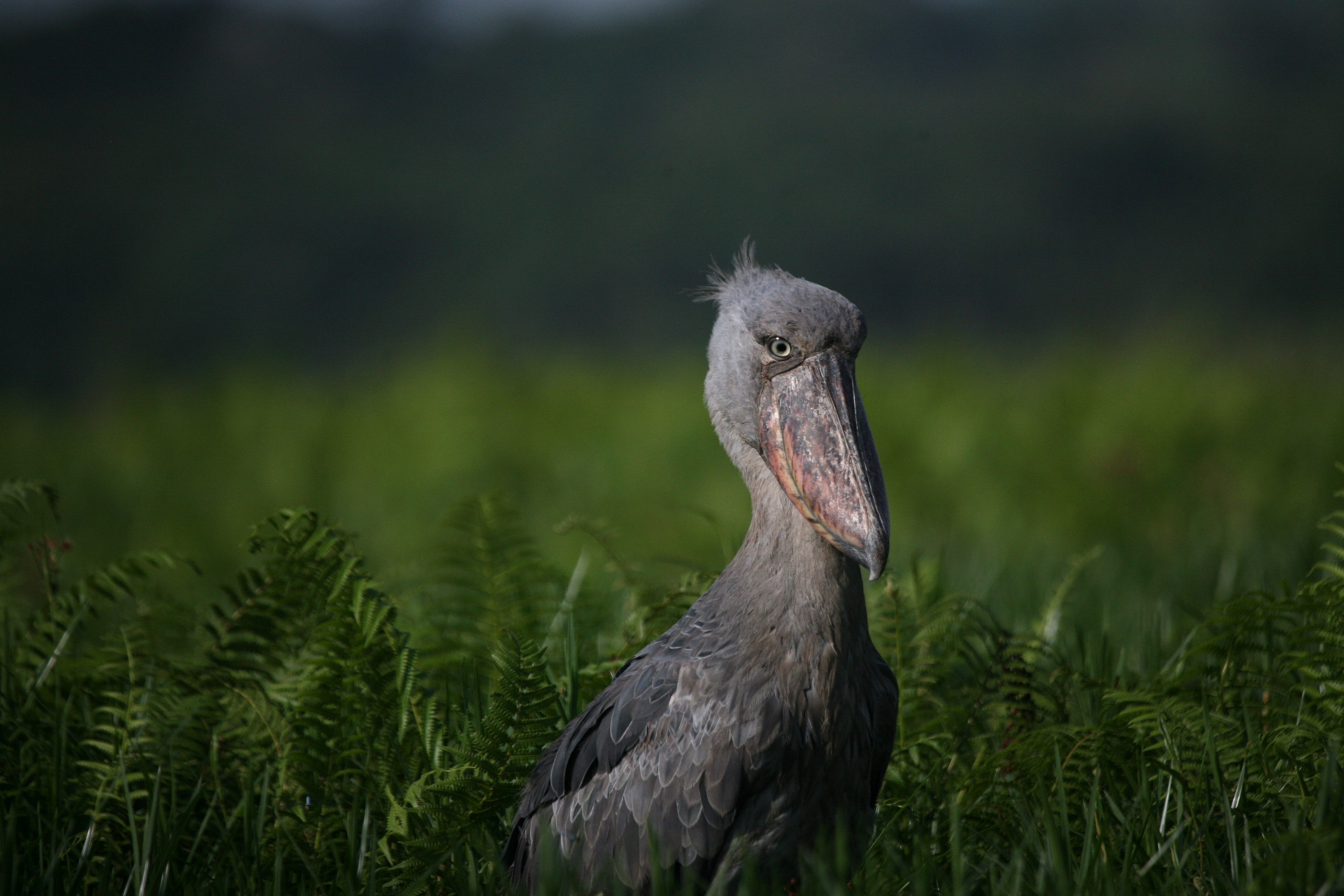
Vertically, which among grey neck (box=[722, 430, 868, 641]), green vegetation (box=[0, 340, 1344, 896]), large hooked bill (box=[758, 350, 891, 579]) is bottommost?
green vegetation (box=[0, 340, 1344, 896])

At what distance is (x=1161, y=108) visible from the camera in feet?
61.9

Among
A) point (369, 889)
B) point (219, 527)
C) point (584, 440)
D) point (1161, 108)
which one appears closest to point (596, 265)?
point (584, 440)

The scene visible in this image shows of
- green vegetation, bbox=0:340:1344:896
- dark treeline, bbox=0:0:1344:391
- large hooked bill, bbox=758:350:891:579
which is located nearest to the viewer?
large hooked bill, bbox=758:350:891:579

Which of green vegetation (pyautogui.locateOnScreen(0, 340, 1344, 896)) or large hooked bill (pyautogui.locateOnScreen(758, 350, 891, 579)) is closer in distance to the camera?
large hooked bill (pyautogui.locateOnScreen(758, 350, 891, 579))

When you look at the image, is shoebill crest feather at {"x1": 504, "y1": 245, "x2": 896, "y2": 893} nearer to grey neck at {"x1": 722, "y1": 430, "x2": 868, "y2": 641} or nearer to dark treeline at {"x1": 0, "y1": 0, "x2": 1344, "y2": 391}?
grey neck at {"x1": 722, "y1": 430, "x2": 868, "y2": 641}

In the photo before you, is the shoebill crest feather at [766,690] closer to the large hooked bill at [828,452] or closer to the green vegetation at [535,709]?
the large hooked bill at [828,452]

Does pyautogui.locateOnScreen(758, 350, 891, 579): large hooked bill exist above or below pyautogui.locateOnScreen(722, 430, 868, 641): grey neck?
above

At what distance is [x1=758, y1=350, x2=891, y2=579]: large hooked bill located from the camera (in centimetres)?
227

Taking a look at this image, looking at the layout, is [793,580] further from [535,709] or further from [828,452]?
[535,709]

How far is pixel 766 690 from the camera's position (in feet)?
7.57

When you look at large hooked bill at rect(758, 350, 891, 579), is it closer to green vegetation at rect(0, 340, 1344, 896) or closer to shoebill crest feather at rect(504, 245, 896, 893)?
shoebill crest feather at rect(504, 245, 896, 893)

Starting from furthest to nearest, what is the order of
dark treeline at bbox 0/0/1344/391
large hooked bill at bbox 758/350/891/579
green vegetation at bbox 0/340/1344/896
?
dark treeline at bbox 0/0/1344/391, green vegetation at bbox 0/340/1344/896, large hooked bill at bbox 758/350/891/579

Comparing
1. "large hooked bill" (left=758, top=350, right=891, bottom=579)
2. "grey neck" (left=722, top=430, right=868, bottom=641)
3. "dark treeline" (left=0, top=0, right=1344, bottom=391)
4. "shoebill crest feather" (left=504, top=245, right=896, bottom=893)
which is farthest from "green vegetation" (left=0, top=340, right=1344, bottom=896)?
"dark treeline" (left=0, top=0, right=1344, bottom=391)

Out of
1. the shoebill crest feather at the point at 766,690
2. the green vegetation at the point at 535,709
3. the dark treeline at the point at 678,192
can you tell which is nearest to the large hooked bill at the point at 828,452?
the shoebill crest feather at the point at 766,690
